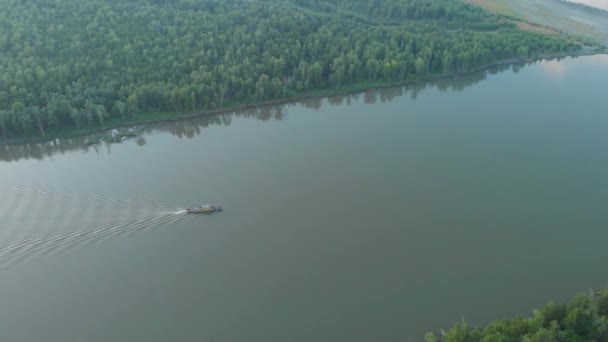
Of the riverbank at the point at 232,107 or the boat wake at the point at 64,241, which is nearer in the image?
the boat wake at the point at 64,241

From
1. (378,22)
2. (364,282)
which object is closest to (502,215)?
(364,282)

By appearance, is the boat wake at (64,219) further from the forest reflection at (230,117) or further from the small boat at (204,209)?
the forest reflection at (230,117)

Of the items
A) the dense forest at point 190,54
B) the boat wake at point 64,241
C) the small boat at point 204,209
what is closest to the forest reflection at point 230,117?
the dense forest at point 190,54

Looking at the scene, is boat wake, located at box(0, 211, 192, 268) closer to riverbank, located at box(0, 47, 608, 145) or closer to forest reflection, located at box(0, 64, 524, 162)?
forest reflection, located at box(0, 64, 524, 162)

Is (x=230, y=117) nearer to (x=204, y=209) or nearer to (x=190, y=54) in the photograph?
(x=190, y=54)

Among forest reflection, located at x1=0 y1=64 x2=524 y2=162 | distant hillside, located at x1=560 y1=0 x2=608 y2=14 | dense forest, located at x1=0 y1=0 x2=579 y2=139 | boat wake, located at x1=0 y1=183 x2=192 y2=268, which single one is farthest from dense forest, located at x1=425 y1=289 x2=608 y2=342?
distant hillside, located at x1=560 y1=0 x2=608 y2=14

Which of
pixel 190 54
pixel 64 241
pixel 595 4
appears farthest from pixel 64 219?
pixel 595 4

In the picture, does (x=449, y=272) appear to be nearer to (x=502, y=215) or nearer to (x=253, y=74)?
(x=502, y=215)
